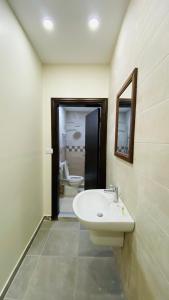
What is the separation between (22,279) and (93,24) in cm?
254

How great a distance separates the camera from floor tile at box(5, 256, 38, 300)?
136 centimetres

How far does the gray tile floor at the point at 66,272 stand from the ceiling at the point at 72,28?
244 centimetres

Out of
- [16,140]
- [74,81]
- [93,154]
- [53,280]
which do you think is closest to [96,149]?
[93,154]

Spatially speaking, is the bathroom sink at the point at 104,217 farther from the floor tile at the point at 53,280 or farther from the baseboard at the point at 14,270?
the baseboard at the point at 14,270

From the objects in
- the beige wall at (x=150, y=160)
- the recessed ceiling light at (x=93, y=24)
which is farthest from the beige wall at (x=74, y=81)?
the beige wall at (x=150, y=160)

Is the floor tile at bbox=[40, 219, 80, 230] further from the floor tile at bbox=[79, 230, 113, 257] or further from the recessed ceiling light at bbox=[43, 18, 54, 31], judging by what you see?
the recessed ceiling light at bbox=[43, 18, 54, 31]

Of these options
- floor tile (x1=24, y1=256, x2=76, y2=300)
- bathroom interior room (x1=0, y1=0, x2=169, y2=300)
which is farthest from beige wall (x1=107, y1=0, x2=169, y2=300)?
floor tile (x1=24, y1=256, x2=76, y2=300)

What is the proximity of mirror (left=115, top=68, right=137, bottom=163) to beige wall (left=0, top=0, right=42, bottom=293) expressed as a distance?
1.00 m

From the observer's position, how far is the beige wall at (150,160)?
75cm

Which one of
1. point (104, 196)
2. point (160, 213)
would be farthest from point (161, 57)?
point (104, 196)

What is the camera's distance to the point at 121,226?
118 cm

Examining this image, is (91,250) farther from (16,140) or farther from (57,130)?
(57,130)

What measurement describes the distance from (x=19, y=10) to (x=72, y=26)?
0.50m

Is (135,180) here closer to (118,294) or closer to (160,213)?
(160,213)
